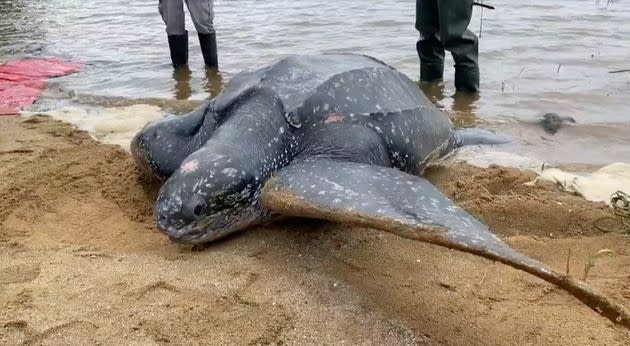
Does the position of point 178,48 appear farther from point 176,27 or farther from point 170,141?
point 170,141

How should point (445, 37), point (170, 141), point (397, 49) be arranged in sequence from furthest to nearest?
point (397, 49)
point (445, 37)
point (170, 141)

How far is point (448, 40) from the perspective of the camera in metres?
3.90

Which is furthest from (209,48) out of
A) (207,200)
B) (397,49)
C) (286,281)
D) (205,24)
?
(286,281)

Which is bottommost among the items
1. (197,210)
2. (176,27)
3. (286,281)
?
(286,281)

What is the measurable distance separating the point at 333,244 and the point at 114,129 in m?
1.98

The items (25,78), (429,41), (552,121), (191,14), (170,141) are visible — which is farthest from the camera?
(191,14)

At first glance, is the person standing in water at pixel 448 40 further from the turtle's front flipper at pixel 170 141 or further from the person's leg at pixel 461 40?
the turtle's front flipper at pixel 170 141

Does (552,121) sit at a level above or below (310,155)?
below

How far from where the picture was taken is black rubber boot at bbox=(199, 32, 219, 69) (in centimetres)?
490

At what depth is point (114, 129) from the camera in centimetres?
339

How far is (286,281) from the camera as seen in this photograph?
170 cm

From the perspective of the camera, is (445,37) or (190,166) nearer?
(190,166)

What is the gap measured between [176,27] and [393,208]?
12.3ft

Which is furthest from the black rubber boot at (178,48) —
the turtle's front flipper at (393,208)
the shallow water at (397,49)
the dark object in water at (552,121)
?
the turtle's front flipper at (393,208)
